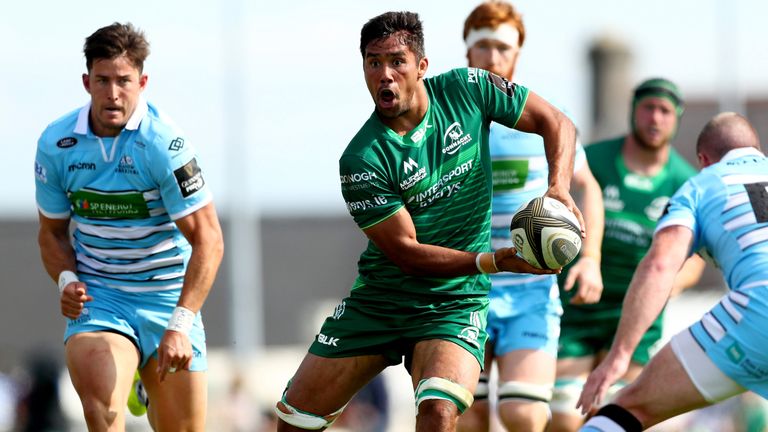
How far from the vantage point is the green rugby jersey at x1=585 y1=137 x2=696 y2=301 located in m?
10.3

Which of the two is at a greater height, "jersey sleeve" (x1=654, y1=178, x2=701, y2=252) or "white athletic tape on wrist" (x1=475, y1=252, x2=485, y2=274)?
"jersey sleeve" (x1=654, y1=178, x2=701, y2=252)

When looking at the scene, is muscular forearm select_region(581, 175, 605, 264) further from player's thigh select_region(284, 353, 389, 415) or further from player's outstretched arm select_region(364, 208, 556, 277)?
player's thigh select_region(284, 353, 389, 415)

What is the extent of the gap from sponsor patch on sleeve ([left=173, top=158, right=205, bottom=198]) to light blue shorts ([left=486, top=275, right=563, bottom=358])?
2.13 metres

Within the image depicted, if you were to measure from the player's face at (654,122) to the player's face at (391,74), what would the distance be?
3641 millimetres

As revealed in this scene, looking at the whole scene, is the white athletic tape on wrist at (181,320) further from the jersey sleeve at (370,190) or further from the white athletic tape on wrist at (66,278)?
the jersey sleeve at (370,190)

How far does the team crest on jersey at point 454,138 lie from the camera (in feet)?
24.3

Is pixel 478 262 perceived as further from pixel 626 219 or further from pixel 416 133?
pixel 626 219

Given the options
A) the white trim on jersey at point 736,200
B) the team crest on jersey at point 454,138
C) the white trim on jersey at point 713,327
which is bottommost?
the white trim on jersey at point 713,327

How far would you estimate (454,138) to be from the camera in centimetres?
744

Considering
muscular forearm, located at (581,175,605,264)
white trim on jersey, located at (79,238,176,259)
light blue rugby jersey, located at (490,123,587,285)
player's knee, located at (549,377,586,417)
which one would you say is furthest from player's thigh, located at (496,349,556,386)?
white trim on jersey, located at (79,238,176,259)

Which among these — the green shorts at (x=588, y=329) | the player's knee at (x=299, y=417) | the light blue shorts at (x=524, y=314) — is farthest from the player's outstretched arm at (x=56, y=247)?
the green shorts at (x=588, y=329)

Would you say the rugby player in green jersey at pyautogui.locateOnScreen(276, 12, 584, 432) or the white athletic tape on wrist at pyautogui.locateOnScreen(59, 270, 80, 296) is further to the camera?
the white athletic tape on wrist at pyautogui.locateOnScreen(59, 270, 80, 296)

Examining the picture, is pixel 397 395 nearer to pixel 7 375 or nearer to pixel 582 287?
pixel 7 375

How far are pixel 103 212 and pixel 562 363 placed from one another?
147 inches
